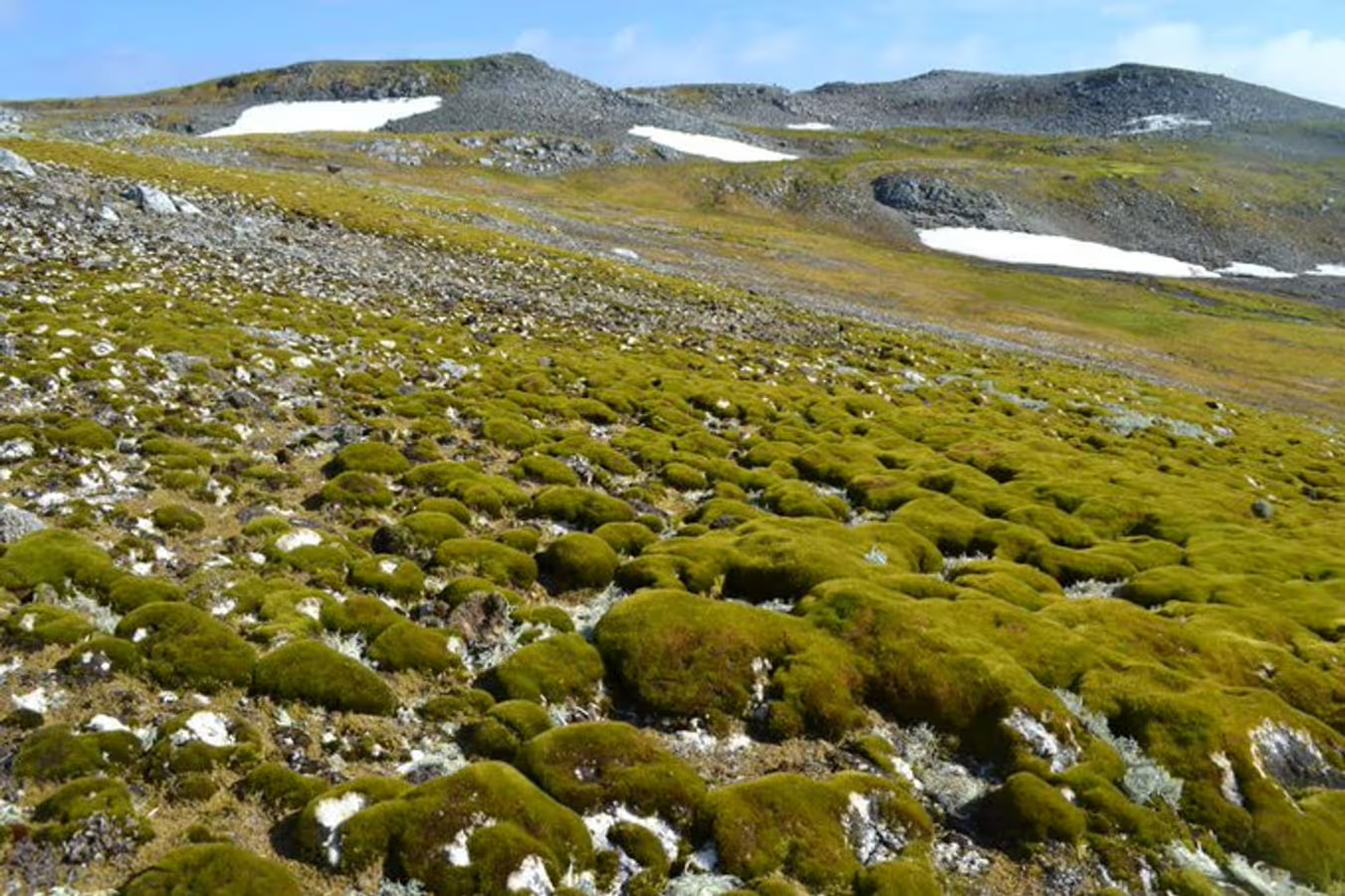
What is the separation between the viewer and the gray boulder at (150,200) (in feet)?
163

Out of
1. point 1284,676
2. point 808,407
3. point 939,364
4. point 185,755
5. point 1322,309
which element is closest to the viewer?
point 185,755

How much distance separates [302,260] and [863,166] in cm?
17110

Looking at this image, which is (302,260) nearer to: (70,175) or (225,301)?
(225,301)

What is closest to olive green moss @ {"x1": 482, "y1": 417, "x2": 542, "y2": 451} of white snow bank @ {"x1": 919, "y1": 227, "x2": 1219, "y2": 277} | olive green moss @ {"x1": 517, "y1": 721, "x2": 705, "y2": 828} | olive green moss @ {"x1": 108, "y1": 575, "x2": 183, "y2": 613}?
olive green moss @ {"x1": 108, "y1": 575, "x2": 183, "y2": 613}

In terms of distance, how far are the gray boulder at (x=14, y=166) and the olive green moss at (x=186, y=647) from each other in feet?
A: 158

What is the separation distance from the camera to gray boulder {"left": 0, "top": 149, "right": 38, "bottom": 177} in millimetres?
47469

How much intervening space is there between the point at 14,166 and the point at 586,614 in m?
51.2

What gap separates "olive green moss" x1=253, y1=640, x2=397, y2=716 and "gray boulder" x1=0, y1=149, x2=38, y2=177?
49.6m

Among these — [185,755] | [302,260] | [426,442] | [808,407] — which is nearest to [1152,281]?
[808,407]

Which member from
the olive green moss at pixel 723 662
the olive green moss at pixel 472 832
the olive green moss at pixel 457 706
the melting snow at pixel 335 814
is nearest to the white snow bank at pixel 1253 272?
the olive green moss at pixel 723 662

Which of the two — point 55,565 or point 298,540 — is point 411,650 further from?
point 55,565

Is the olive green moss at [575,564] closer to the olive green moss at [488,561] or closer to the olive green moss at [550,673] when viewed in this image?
the olive green moss at [488,561]

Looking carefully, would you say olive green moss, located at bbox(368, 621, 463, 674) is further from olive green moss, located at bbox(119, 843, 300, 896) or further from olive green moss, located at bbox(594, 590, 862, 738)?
olive green moss, located at bbox(119, 843, 300, 896)

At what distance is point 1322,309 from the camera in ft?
462
